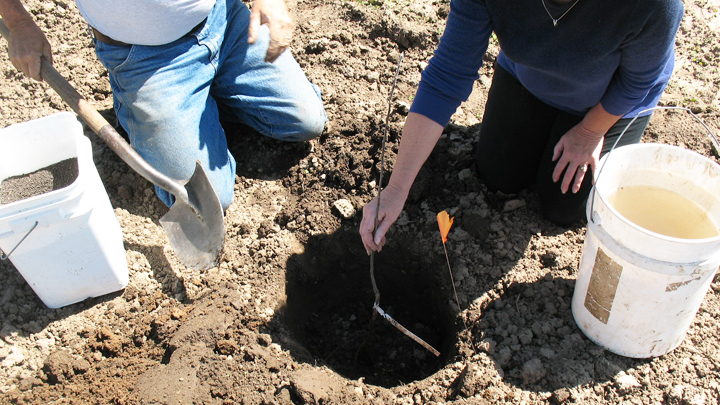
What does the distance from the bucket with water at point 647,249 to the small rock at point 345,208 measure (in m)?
1.06

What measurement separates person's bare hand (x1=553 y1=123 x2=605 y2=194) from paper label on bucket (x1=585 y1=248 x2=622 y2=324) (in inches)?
14.1

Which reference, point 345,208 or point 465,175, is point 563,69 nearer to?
point 465,175

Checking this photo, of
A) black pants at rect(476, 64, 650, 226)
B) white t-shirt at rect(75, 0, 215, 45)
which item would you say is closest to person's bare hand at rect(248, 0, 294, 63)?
white t-shirt at rect(75, 0, 215, 45)

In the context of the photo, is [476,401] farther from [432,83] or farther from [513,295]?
[432,83]

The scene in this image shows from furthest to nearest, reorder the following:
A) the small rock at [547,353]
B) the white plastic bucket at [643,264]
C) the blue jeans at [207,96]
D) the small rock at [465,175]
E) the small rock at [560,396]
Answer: the small rock at [465,175] < the blue jeans at [207,96] < the small rock at [547,353] < the small rock at [560,396] < the white plastic bucket at [643,264]

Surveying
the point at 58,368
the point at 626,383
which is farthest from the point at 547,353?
the point at 58,368

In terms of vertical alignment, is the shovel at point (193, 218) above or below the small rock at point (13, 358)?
above

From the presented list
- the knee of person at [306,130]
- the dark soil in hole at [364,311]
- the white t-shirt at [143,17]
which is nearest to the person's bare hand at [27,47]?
the white t-shirt at [143,17]

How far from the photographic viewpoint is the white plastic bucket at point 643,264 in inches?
62.8

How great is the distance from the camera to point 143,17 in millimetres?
2240

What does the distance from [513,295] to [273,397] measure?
3.57 ft

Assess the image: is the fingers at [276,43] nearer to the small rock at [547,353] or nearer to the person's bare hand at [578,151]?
the person's bare hand at [578,151]

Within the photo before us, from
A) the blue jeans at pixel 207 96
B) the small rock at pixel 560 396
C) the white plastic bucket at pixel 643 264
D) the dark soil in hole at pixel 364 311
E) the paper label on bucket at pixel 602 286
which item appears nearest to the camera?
the white plastic bucket at pixel 643 264

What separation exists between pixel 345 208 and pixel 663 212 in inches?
53.0
